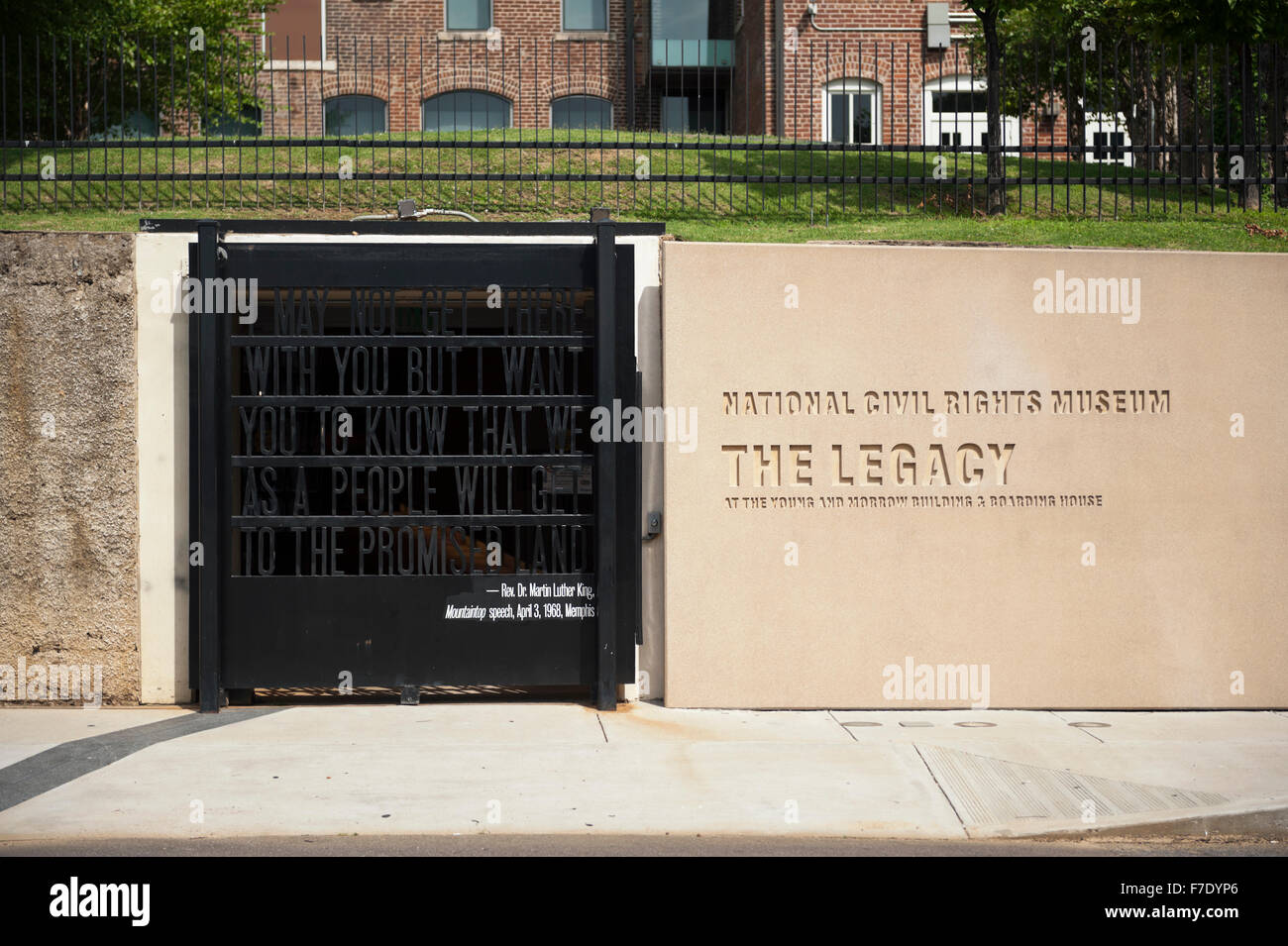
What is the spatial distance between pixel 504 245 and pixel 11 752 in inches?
158

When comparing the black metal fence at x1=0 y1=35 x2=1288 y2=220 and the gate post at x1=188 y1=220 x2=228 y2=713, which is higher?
the black metal fence at x1=0 y1=35 x2=1288 y2=220

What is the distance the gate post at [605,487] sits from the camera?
7734mm

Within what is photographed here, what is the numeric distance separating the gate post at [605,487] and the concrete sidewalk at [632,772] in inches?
11.3

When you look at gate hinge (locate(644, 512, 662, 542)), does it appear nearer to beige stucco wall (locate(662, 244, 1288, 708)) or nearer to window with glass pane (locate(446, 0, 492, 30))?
beige stucco wall (locate(662, 244, 1288, 708))

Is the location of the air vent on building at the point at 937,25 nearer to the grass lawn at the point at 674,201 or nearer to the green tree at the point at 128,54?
the green tree at the point at 128,54

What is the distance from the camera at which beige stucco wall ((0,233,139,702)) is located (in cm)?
780

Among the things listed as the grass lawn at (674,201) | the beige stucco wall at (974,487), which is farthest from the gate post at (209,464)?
the beige stucco wall at (974,487)

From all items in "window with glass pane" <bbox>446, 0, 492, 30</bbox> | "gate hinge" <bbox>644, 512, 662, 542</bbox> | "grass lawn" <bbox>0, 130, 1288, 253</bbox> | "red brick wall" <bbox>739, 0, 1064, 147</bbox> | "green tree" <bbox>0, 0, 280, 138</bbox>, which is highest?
"window with glass pane" <bbox>446, 0, 492, 30</bbox>

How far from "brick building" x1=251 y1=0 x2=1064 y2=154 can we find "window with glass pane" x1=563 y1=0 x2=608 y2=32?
3cm

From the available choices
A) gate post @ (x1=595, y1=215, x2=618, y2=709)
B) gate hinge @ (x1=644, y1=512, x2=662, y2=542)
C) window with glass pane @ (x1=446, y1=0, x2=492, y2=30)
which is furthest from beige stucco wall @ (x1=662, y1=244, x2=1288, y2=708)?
window with glass pane @ (x1=446, y1=0, x2=492, y2=30)

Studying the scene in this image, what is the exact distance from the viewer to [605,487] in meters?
7.77

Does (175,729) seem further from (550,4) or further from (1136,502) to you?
(550,4)

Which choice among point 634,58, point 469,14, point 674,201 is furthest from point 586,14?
point 674,201

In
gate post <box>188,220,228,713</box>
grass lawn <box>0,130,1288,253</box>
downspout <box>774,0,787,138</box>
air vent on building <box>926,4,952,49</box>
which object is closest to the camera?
gate post <box>188,220,228,713</box>
